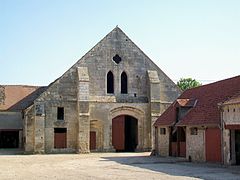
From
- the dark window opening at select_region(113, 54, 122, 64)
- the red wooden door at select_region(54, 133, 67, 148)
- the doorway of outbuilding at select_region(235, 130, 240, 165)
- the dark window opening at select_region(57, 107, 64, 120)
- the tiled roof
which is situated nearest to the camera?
the doorway of outbuilding at select_region(235, 130, 240, 165)

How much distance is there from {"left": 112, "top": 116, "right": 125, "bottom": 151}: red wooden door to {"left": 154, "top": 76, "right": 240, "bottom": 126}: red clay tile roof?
23.7 ft

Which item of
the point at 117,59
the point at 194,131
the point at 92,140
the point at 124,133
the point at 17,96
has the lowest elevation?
the point at 92,140

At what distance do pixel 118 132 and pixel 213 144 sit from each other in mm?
15200

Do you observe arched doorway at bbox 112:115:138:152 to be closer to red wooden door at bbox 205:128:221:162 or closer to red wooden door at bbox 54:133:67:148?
red wooden door at bbox 54:133:67:148

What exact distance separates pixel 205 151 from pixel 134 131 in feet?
51.8

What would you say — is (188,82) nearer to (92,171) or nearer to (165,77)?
(165,77)

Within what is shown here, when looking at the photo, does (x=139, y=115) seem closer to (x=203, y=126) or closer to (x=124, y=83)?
(x=124, y=83)

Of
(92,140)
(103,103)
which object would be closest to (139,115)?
(103,103)

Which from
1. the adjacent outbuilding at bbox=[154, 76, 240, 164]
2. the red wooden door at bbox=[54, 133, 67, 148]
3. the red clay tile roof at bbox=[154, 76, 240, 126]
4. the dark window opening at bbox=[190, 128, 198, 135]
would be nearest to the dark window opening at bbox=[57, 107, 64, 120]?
the red wooden door at bbox=[54, 133, 67, 148]

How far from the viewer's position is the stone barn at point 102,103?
3747 cm

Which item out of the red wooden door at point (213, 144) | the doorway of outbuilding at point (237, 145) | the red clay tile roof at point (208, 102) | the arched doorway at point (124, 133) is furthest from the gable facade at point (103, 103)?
the doorway of outbuilding at point (237, 145)

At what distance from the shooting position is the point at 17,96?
171 feet

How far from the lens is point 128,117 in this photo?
42688 millimetres

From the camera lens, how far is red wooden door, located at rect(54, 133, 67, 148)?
124 ft
